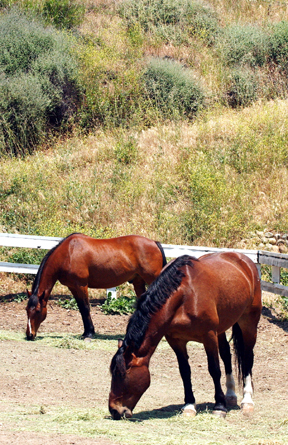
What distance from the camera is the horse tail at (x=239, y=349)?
5.51m

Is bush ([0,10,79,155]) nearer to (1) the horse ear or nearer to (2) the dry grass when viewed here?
(2) the dry grass

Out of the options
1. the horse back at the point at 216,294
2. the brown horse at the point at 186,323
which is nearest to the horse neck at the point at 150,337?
the brown horse at the point at 186,323

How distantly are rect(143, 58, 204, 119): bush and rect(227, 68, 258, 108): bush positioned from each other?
4.64 feet

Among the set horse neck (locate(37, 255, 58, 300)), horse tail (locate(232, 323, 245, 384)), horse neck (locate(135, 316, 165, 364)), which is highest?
horse neck (locate(135, 316, 165, 364))

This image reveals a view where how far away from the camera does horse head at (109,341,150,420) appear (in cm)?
430

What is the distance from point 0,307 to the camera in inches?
396

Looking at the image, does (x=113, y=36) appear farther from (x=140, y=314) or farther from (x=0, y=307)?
(x=140, y=314)

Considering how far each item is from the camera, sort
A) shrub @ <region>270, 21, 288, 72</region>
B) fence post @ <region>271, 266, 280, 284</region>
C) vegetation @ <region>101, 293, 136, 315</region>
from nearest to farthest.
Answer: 1. fence post @ <region>271, 266, 280, 284</region>
2. vegetation @ <region>101, 293, 136, 315</region>
3. shrub @ <region>270, 21, 288, 72</region>

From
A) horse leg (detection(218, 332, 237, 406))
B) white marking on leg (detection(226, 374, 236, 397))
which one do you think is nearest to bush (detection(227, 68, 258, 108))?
horse leg (detection(218, 332, 237, 406))

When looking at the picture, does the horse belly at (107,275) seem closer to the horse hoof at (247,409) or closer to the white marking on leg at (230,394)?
the white marking on leg at (230,394)

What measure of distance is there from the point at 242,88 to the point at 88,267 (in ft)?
44.5

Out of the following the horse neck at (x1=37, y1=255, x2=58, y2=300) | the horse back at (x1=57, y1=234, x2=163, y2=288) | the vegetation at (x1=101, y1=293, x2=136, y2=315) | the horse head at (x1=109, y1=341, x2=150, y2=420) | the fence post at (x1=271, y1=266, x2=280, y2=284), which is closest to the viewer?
the horse head at (x1=109, y1=341, x2=150, y2=420)

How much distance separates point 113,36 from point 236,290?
19.4 m

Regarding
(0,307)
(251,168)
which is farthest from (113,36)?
(0,307)
